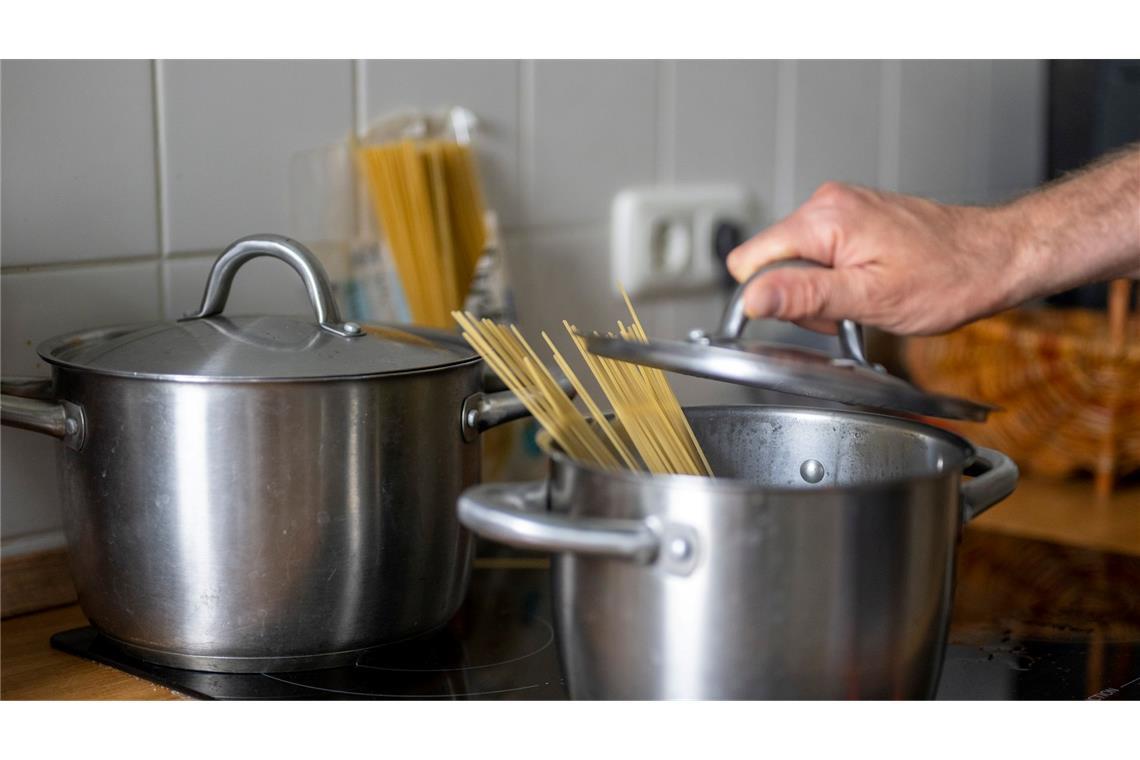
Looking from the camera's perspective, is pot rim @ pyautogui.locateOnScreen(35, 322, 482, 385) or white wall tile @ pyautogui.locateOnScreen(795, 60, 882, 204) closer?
pot rim @ pyautogui.locateOnScreen(35, 322, 482, 385)

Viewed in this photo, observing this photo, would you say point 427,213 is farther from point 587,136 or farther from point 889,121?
point 889,121

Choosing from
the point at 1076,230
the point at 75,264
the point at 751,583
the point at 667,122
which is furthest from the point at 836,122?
the point at 751,583

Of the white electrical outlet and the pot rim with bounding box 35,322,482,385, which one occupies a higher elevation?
the white electrical outlet

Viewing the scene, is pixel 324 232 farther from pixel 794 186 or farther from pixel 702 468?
pixel 794 186

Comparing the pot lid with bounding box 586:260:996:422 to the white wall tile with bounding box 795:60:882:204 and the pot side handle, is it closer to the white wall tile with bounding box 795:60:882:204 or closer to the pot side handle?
the pot side handle

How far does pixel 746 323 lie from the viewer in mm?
617

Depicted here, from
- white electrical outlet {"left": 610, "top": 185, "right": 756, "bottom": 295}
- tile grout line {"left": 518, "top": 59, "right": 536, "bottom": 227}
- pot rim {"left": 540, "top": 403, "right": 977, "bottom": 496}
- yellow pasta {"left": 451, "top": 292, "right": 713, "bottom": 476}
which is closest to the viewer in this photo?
pot rim {"left": 540, "top": 403, "right": 977, "bottom": 496}

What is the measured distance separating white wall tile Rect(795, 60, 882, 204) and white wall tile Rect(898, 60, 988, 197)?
0.05m

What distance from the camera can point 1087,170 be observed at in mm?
808

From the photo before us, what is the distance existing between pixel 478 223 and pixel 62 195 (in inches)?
12.0

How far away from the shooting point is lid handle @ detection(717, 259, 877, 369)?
60 centimetres

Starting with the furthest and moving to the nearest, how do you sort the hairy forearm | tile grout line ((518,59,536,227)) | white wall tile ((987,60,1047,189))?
1. white wall tile ((987,60,1047,189))
2. tile grout line ((518,59,536,227))
3. the hairy forearm

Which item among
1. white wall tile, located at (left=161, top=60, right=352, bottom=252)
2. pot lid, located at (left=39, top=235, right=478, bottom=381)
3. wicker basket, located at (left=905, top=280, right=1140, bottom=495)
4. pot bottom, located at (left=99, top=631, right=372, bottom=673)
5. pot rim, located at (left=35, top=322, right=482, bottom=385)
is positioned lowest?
pot bottom, located at (left=99, top=631, right=372, bottom=673)

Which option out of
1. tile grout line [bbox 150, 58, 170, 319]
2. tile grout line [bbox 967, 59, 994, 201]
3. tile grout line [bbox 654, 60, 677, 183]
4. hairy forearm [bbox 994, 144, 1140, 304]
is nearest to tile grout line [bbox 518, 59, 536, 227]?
tile grout line [bbox 654, 60, 677, 183]
